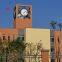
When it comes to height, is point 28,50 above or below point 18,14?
below

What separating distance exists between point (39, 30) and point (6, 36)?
586cm

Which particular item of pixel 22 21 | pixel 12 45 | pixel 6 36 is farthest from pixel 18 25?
pixel 12 45

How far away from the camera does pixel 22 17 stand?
237ft

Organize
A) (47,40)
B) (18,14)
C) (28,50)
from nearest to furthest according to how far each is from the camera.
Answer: (28,50), (47,40), (18,14)

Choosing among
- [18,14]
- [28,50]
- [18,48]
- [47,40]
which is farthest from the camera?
[18,14]

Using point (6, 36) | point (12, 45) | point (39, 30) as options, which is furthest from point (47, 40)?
point (12, 45)

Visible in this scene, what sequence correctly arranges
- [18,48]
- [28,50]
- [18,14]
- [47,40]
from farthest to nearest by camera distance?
[18,14] → [47,40] → [28,50] → [18,48]

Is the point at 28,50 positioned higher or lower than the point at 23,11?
lower

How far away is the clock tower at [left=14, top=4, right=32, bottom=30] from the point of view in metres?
71.8

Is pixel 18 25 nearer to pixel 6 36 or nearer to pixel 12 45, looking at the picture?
pixel 6 36

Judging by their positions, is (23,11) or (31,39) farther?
(23,11)

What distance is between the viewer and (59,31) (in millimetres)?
67375

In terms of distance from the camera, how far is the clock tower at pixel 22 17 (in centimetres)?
7175

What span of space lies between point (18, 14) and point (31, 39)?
944 centimetres
